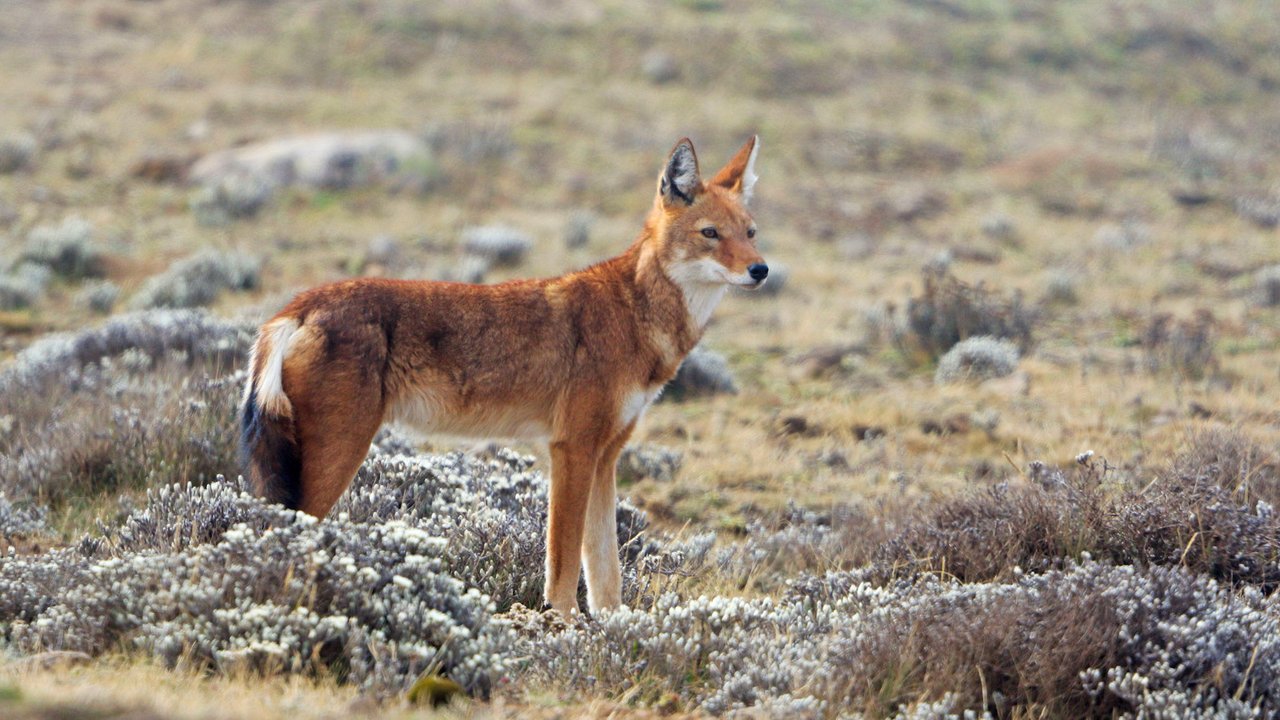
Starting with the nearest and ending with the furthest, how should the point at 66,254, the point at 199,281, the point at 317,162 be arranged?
the point at 199,281, the point at 66,254, the point at 317,162

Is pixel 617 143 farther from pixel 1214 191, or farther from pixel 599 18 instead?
pixel 1214 191

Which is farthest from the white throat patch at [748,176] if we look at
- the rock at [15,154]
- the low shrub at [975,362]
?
the rock at [15,154]

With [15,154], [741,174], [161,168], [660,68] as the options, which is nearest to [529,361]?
[741,174]

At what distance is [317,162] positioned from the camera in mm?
21812

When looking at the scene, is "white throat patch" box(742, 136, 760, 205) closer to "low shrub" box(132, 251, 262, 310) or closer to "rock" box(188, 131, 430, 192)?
"low shrub" box(132, 251, 262, 310)

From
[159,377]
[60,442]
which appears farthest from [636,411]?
[159,377]

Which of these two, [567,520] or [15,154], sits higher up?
[15,154]

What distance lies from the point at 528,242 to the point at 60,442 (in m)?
10.9

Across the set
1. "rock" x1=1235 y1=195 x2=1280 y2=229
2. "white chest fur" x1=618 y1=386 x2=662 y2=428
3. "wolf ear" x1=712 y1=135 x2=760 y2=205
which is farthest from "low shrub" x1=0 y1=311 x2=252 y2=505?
"rock" x1=1235 y1=195 x2=1280 y2=229

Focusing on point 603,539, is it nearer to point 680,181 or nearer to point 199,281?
point 680,181

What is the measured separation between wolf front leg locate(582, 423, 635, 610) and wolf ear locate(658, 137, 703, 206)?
4.05 ft

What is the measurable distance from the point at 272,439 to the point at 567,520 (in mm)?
1404

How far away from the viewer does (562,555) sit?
5.95m

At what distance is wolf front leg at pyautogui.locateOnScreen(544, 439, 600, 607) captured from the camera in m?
5.94
